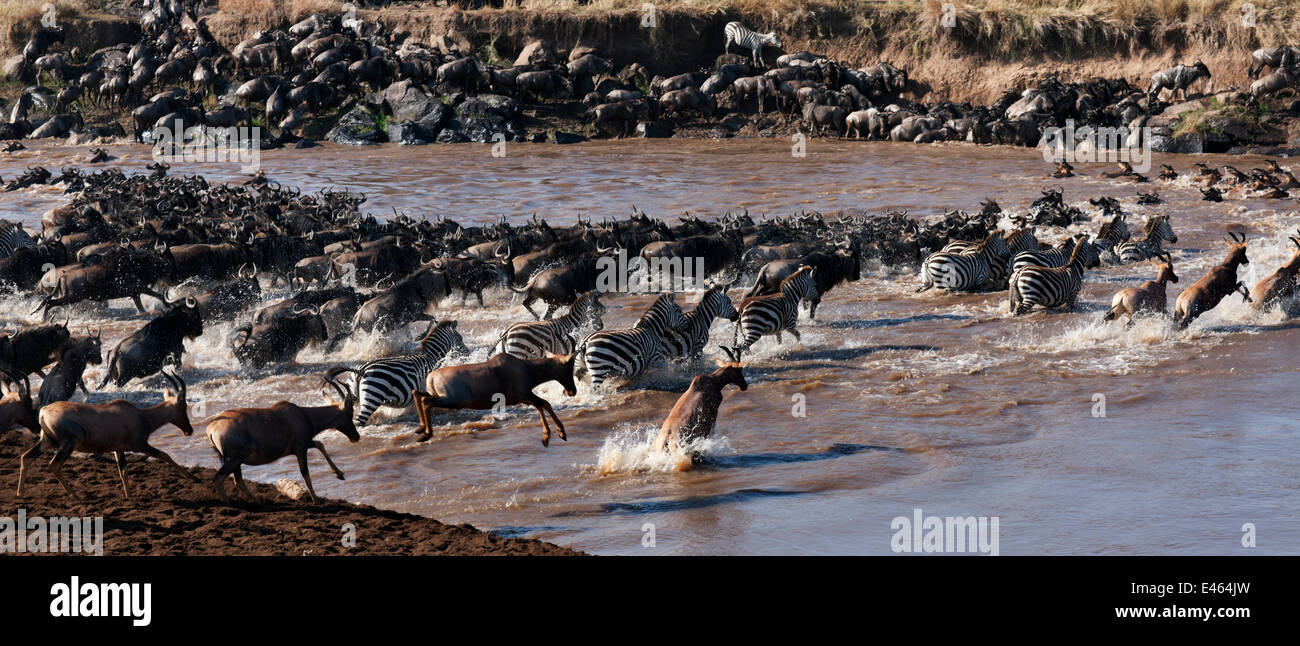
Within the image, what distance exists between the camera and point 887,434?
10695 mm

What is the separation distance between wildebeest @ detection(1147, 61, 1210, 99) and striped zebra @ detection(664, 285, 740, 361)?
810 inches

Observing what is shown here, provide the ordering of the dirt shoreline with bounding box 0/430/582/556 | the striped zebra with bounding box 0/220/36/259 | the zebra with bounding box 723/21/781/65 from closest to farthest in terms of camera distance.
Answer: the dirt shoreline with bounding box 0/430/582/556
the striped zebra with bounding box 0/220/36/259
the zebra with bounding box 723/21/781/65

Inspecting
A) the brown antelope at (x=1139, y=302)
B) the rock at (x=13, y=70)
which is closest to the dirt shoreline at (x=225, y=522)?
the brown antelope at (x=1139, y=302)

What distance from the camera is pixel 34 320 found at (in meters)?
15.7

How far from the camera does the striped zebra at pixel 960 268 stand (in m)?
16.1

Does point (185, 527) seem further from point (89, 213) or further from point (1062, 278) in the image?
point (89, 213)

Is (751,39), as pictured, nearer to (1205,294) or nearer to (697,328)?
(1205,294)

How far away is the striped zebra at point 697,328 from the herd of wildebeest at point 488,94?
18.3 meters

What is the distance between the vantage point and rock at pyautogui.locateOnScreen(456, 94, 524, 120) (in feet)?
109

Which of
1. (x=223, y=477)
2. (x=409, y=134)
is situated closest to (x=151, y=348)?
(x=223, y=477)

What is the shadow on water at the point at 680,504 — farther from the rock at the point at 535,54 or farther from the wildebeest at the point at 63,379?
the rock at the point at 535,54

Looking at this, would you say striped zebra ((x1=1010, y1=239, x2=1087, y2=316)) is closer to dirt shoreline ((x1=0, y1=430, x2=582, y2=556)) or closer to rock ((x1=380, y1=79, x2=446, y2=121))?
dirt shoreline ((x1=0, y1=430, x2=582, y2=556))

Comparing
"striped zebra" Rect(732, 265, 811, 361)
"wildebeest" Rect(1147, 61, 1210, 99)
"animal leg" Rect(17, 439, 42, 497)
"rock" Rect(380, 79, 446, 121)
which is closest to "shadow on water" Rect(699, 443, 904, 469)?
"striped zebra" Rect(732, 265, 811, 361)
